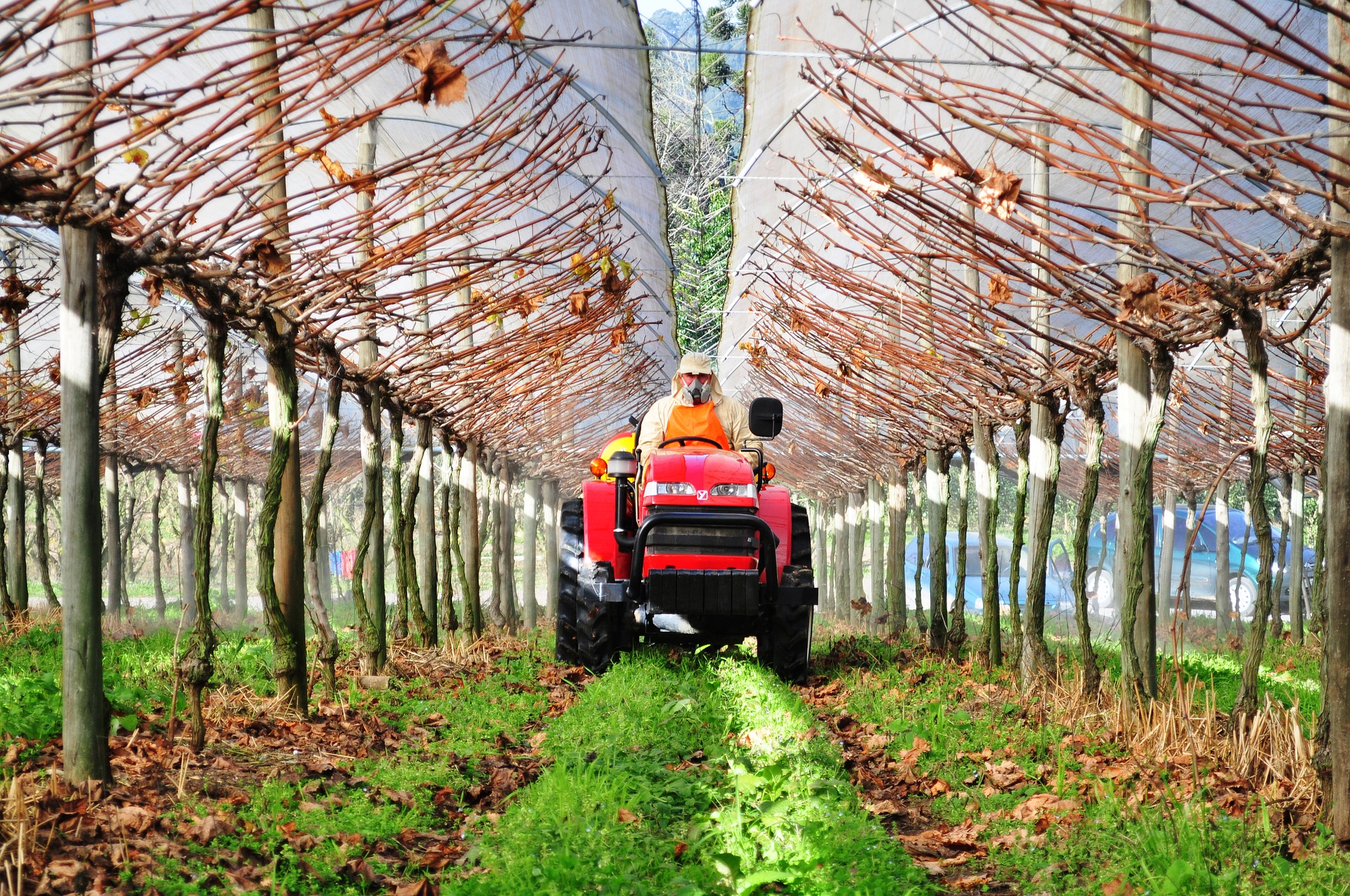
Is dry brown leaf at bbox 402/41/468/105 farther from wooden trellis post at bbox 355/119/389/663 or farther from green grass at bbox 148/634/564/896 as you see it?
wooden trellis post at bbox 355/119/389/663

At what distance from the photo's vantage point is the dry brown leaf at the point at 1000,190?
410cm

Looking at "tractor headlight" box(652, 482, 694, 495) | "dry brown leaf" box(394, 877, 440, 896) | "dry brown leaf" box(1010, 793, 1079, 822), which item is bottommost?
"dry brown leaf" box(1010, 793, 1079, 822)

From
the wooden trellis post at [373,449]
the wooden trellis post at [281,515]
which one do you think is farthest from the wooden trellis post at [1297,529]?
the wooden trellis post at [281,515]

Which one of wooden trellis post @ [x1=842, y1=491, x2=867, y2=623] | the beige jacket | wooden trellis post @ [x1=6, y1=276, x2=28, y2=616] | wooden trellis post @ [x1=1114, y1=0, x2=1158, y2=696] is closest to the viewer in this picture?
wooden trellis post @ [x1=1114, y1=0, x2=1158, y2=696]

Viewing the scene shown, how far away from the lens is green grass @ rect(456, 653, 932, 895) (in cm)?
402

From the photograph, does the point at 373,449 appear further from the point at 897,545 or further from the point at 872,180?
the point at 897,545

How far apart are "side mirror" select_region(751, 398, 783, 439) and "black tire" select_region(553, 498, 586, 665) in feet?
7.09

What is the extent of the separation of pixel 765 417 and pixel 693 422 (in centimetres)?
110

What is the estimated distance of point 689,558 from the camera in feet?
27.4

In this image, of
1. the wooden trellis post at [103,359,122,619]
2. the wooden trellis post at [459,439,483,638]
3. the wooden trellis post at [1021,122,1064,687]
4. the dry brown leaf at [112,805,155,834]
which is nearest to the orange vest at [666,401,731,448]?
the wooden trellis post at [1021,122,1064,687]

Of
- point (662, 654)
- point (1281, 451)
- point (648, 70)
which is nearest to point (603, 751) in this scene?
point (662, 654)

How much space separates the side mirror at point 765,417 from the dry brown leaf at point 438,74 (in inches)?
179

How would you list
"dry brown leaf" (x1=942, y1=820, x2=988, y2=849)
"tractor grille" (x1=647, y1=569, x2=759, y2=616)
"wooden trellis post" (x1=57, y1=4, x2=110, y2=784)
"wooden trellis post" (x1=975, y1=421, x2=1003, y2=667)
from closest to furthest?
"wooden trellis post" (x1=57, y1=4, x2=110, y2=784) → "dry brown leaf" (x1=942, y1=820, x2=988, y2=849) → "tractor grille" (x1=647, y1=569, x2=759, y2=616) → "wooden trellis post" (x1=975, y1=421, x2=1003, y2=667)

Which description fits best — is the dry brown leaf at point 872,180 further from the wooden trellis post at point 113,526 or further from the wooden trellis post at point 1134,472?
the wooden trellis post at point 113,526
